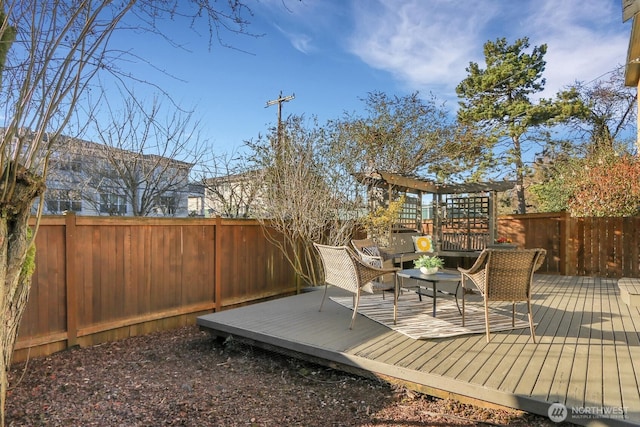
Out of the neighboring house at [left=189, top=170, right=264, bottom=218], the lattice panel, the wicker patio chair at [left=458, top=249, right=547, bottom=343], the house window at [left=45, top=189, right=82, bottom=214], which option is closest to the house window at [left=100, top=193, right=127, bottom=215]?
the house window at [left=45, top=189, right=82, bottom=214]

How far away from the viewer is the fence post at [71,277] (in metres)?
3.60

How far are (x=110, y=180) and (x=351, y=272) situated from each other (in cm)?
649

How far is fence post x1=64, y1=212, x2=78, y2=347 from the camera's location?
3.60m

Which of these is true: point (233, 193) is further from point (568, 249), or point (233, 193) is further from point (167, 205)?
point (568, 249)

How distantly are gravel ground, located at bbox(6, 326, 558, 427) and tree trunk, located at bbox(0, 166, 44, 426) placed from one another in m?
A: 0.59

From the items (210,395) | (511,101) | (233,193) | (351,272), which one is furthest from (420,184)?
(511,101)

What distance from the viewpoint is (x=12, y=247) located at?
1.97m

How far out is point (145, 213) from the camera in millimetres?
7113

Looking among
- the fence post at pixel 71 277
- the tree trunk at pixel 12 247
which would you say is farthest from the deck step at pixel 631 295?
the fence post at pixel 71 277

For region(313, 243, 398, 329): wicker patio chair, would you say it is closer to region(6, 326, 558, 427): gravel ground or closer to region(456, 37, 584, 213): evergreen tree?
region(6, 326, 558, 427): gravel ground

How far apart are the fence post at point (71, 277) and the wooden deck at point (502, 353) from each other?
1.20 m

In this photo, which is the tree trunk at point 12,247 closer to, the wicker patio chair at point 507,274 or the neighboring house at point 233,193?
the wicker patio chair at point 507,274

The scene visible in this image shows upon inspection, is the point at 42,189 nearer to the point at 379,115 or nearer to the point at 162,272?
the point at 162,272

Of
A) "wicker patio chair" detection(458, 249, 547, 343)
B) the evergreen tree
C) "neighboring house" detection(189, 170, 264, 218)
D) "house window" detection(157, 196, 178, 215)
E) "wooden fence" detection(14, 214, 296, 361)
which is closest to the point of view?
"wicker patio chair" detection(458, 249, 547, 343)
